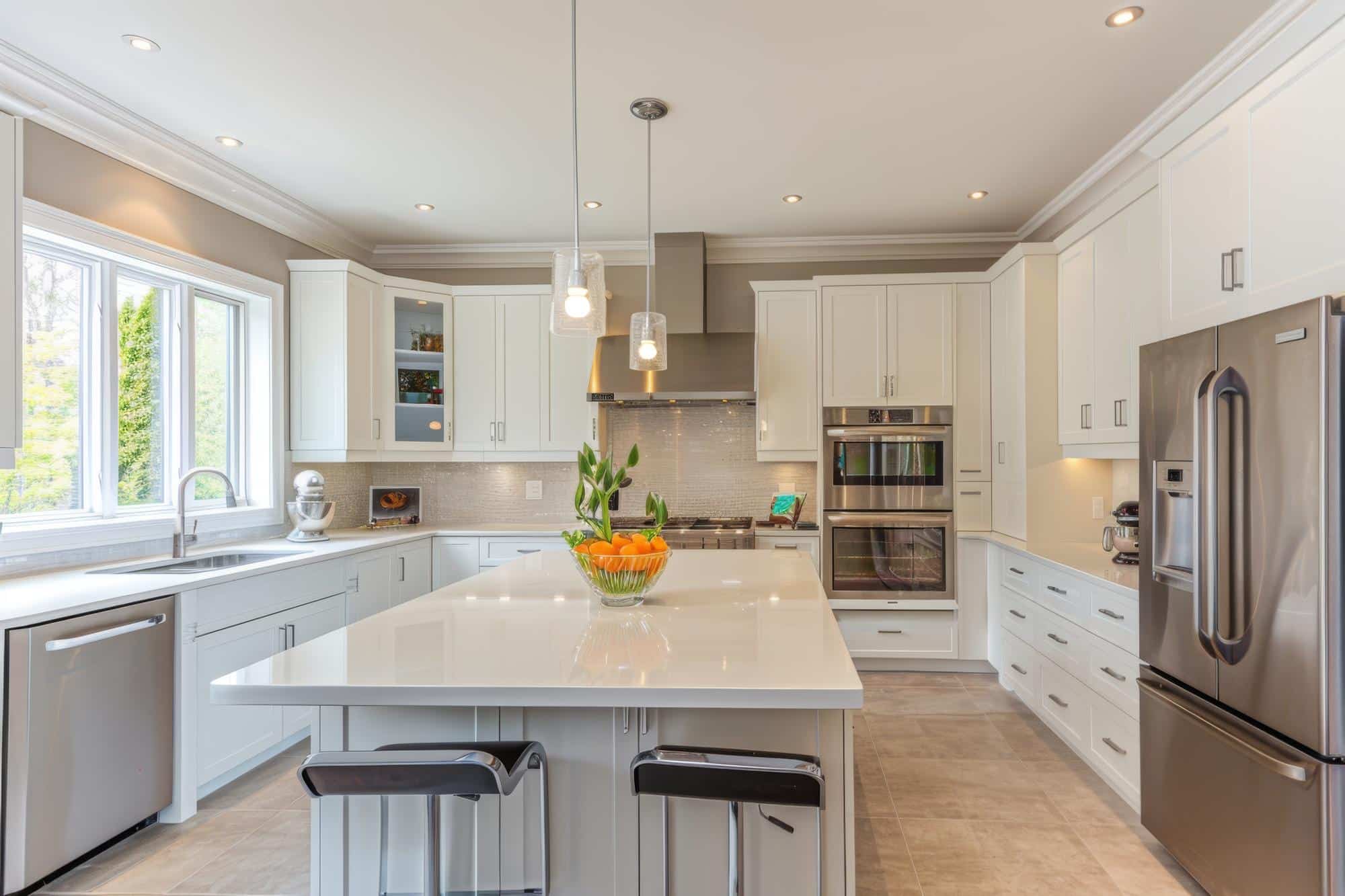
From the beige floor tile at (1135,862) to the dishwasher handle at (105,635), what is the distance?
318cm

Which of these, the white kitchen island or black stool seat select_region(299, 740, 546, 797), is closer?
black stool seat select_region(299, 740, 546, 797)

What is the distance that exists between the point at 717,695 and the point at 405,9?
2.22m

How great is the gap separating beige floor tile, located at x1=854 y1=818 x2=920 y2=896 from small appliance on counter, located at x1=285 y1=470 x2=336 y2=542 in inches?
116

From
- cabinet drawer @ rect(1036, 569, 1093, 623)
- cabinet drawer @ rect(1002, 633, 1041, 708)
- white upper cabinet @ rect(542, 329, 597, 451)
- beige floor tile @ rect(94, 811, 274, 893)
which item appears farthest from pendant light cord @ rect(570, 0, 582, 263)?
cabinet drawer @ rect(1002, 633, 1041, 708)

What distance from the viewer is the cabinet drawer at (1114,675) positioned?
2607mm

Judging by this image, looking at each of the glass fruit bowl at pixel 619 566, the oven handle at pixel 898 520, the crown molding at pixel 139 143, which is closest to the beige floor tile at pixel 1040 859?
the glass fruit bowl at pixel 619 566

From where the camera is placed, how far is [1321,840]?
1.67 m

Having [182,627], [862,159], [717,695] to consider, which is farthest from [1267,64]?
[182,627]

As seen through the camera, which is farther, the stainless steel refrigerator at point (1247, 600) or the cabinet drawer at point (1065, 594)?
the cabinet drawer at point (1065, 594)

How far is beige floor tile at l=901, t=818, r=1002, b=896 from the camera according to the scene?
221 centimetres

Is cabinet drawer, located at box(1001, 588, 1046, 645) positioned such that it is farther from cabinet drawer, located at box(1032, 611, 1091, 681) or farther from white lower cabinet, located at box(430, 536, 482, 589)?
white lower cabinet, located at box(430, 536, 482, 589)

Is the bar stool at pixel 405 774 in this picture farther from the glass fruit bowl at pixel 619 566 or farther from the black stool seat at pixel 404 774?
the glass fruit bowl at pixel 619 566

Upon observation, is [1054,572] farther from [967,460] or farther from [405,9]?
[405,9]

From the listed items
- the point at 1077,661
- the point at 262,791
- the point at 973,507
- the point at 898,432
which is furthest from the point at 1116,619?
the point at 262,791
